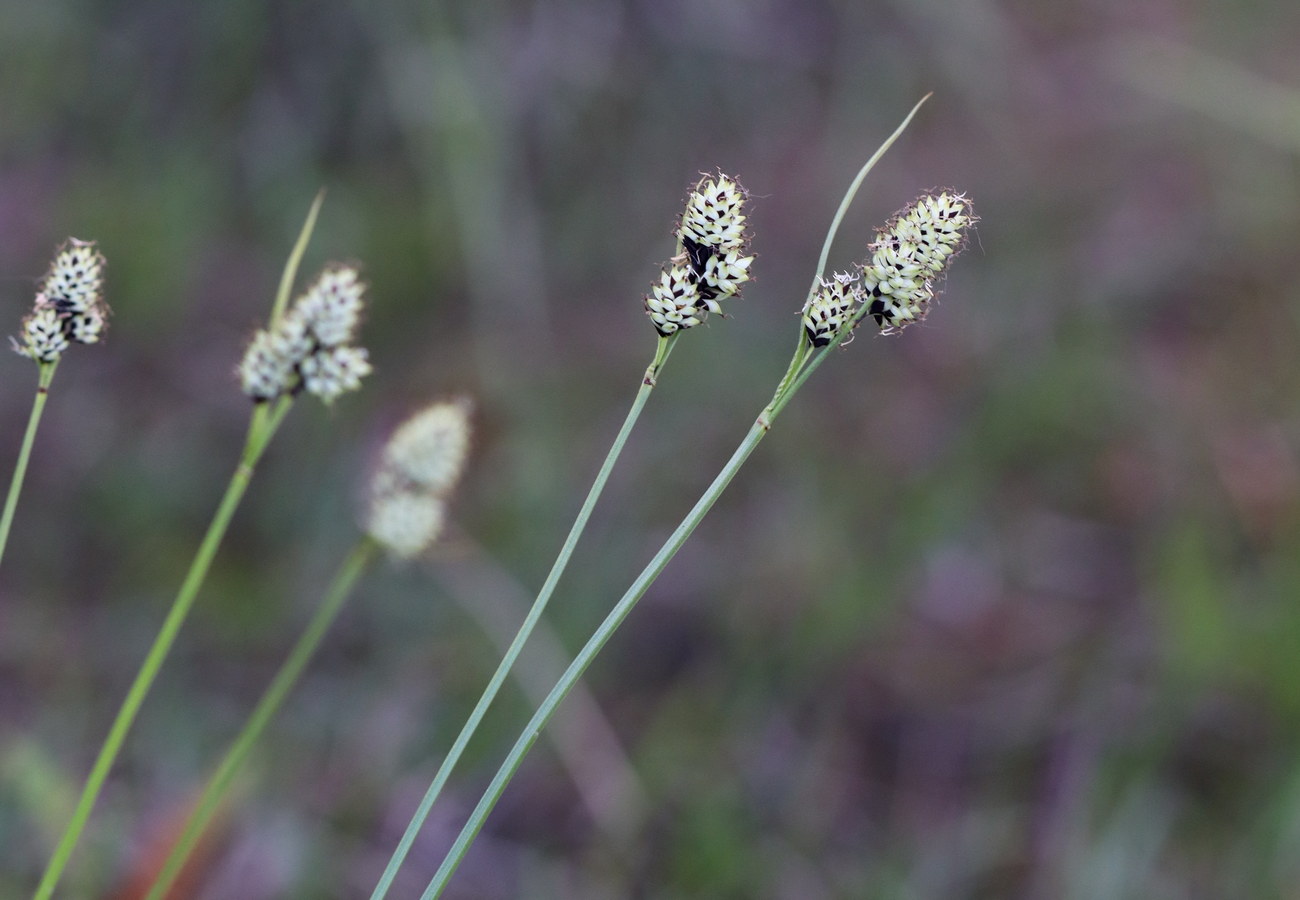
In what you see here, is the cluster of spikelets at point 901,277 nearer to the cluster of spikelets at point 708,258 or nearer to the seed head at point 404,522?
the cluster of spikelets at point 708,258

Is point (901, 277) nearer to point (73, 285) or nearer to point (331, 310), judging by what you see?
point (331, 310)

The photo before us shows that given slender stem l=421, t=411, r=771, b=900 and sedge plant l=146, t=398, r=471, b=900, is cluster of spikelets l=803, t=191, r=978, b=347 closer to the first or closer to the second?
slender stem l=421, t=411, r=771, b=900

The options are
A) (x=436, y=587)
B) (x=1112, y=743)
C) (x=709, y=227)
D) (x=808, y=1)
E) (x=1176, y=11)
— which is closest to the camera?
(x=709, y=227)

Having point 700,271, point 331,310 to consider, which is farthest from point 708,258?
point 331,310

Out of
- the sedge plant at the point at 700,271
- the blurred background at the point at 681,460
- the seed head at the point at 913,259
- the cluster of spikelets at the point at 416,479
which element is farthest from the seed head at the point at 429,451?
the blurred background at the point at 681,460

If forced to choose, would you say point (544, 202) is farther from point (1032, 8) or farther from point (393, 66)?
point (1032, 8)

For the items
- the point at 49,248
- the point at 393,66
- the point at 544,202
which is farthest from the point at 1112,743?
the point at 49,248

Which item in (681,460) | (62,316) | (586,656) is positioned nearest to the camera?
(586,656)
